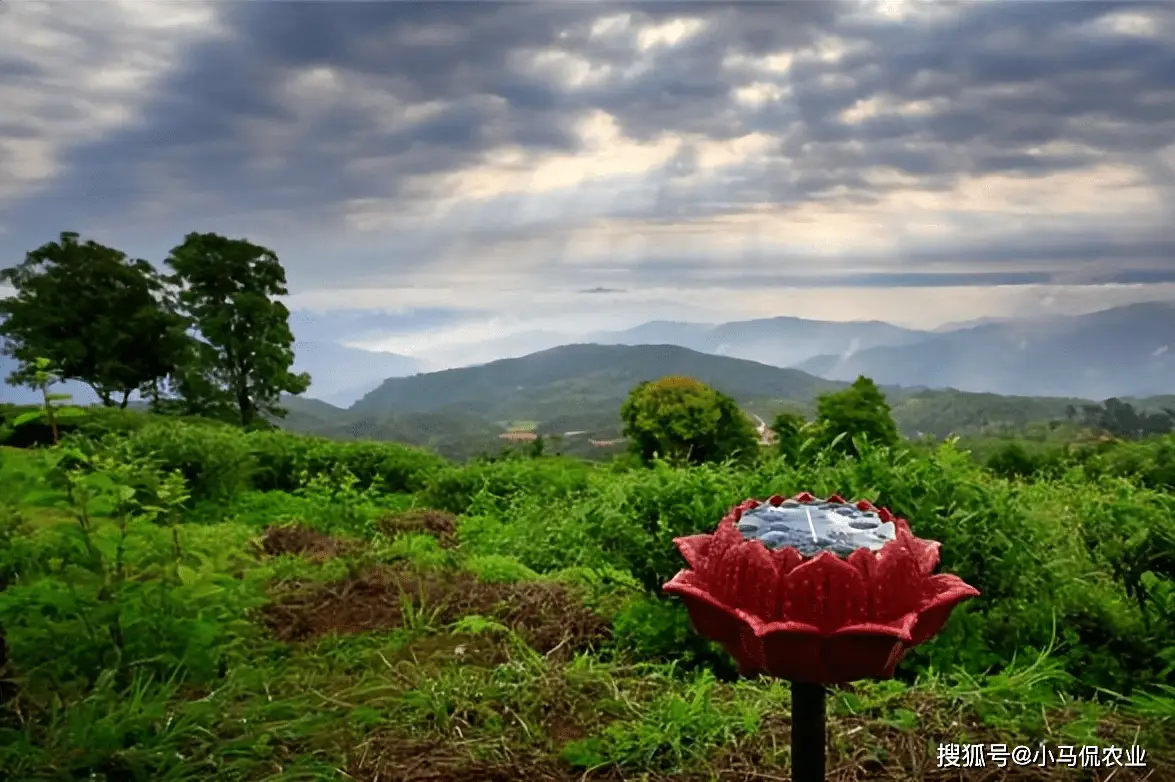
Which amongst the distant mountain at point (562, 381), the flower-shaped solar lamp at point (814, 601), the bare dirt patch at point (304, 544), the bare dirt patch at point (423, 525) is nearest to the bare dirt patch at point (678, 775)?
the flower-shaped solar lamp at point (814, 601)

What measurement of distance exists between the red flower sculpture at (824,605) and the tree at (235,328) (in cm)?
2084

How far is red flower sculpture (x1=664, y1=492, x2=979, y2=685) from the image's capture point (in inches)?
58.7

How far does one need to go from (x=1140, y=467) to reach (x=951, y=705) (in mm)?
5000

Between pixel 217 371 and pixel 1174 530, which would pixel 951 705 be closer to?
pixel 1174 530

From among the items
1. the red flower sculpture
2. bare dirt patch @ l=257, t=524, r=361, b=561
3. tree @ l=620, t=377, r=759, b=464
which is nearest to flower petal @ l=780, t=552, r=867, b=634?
the red flower sculpture

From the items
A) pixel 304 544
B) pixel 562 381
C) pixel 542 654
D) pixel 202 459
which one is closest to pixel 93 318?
pixel 202 459

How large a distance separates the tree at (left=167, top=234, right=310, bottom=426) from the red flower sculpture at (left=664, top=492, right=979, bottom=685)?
20.8 metres

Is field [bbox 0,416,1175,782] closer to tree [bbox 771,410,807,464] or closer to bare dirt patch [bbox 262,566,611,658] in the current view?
bare dirt patch [bbox 262,566,611,658]

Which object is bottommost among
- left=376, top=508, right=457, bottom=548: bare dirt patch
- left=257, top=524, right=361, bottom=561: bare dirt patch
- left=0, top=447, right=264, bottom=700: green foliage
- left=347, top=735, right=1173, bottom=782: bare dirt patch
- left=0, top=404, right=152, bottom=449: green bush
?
left=347, top=735, right=1173, bottom=782: bare dirt patch

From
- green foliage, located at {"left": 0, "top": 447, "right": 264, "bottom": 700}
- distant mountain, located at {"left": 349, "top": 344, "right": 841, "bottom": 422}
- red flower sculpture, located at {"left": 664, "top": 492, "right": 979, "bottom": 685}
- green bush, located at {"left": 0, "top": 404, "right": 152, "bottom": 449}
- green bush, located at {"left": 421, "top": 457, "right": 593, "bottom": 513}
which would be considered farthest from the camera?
distant mountain, located at {"left": 349, "top": 344, "right": 841, "bottom": 422}

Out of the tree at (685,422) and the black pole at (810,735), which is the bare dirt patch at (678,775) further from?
the tree at (685,422)

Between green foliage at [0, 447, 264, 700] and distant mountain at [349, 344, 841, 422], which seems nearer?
green foliage at [0, 447, 264, 700]

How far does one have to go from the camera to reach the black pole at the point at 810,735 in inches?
65.4

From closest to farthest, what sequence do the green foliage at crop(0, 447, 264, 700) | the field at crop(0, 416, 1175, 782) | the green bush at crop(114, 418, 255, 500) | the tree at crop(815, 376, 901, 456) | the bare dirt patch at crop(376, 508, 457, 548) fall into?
the field at crop(0, 416, 1175, 782), the green foliage at crop(0, 447, 264, 700), the tree at crop(815, 376, 901, 456), the bare dirt patch at crop(376, 508, 457, 548), the green bush at crop(114, 418, 255, 500)
